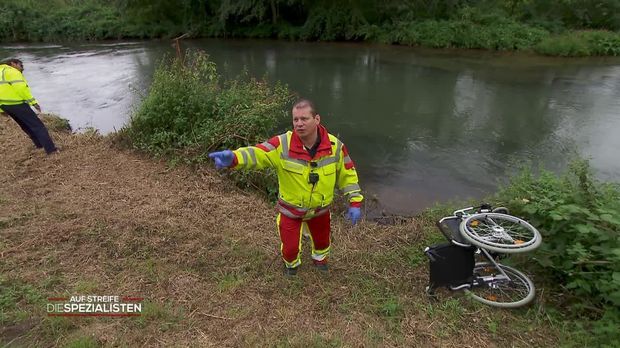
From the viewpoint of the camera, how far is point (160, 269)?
3.81 metres

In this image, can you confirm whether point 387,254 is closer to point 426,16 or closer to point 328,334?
point 328,334

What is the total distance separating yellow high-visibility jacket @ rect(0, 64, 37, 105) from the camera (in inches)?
244

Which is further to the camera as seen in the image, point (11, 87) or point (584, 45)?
point (584, 45)

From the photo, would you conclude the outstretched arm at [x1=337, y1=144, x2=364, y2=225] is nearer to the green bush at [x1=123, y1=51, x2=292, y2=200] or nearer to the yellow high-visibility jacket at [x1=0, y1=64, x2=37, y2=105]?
the green bush at [x1=123, y1=51, x2=292, y2=200]

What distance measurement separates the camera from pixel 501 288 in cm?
356

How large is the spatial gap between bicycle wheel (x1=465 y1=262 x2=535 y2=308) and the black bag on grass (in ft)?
0.48

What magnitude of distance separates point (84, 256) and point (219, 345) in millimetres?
1789

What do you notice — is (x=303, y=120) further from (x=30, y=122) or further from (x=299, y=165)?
(x=30, y=122)

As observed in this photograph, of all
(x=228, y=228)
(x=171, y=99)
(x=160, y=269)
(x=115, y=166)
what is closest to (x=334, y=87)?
(x=171, y=99)

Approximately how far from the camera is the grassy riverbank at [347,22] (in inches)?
747
